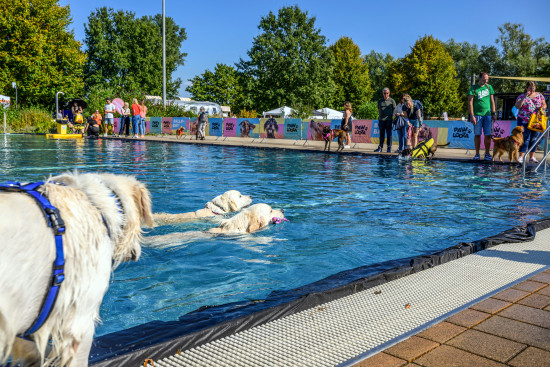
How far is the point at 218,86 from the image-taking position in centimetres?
6175

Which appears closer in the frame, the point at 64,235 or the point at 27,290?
Answer: the point at 27,290

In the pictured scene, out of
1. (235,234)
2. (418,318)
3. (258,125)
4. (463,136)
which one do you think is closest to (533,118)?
(463,136)

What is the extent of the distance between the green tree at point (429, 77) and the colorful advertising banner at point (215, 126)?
3084 cm

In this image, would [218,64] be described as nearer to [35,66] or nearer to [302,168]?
[35,66]

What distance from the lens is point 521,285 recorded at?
2951 millimetres

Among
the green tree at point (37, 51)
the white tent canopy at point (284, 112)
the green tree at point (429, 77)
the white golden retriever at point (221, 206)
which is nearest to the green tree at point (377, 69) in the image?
the green tree at point (429, 77)

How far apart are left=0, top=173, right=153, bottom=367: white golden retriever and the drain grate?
527 millimetres

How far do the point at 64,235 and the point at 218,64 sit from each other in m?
62.2

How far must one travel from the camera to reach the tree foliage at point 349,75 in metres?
57.4

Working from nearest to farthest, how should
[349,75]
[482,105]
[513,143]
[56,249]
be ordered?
[56,249] < [513,143] < [482,105] < [349,75]

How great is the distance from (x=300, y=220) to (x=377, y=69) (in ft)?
222

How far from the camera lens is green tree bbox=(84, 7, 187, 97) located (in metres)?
51.4

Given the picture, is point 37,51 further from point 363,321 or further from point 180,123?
point 363,321

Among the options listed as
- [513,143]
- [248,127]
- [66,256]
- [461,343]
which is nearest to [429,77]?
[248,127]
